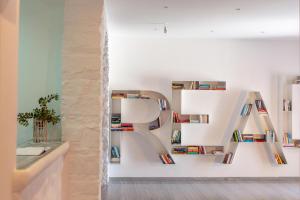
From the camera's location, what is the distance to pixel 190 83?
7.09 metres

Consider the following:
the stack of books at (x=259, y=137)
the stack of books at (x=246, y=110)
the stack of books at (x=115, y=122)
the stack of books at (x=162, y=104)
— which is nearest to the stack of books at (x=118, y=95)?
the stack of books at (x=115, y=122)

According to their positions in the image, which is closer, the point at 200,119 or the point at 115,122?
the point at 115,122

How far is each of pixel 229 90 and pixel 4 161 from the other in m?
6.14

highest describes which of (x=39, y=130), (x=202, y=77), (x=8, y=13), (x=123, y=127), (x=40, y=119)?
(x=202, y=77)

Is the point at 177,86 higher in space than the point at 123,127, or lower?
higher

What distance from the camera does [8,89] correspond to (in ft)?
5.45

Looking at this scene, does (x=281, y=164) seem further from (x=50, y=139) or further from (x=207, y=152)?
(x=50, y=139)

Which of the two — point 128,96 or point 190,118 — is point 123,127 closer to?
point 128,96

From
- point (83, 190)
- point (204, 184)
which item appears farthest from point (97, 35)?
point (204, 184)

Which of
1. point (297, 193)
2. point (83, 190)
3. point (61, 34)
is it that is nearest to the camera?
point (83, 190)

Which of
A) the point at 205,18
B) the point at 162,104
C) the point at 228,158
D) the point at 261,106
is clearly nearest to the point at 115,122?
the point at 162,104

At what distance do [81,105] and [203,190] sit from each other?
3517 mm

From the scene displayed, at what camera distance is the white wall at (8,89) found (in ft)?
5.16

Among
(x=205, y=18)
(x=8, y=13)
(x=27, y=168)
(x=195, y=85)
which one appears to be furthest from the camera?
(x=195, y=85)
